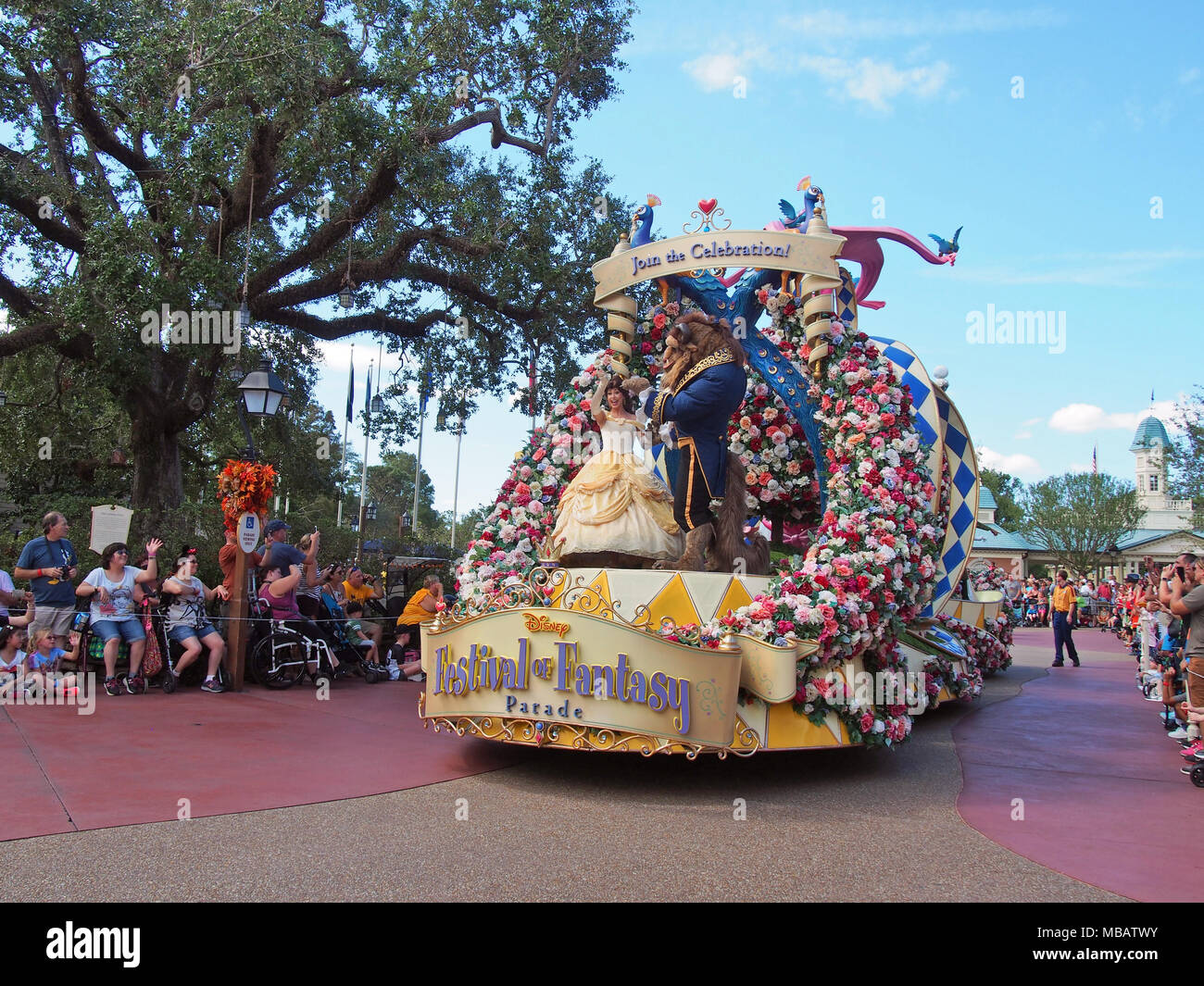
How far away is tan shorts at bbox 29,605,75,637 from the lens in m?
9.00

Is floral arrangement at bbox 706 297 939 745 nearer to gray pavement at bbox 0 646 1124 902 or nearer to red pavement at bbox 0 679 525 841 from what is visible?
gray pavement at bbox 0 646 1124 902

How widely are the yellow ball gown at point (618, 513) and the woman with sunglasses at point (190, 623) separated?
14.6 ft

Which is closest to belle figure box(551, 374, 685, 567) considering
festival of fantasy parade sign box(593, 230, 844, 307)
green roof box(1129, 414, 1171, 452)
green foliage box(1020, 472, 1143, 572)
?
festival of fantasy parade sign box(593, 230, 844, 307)

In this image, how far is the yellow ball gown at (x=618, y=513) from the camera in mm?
7227

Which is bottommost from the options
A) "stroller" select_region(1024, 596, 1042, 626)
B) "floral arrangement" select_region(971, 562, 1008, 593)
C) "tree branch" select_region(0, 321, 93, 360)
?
"stroller" select_region(1024, 596, 1042, 626)

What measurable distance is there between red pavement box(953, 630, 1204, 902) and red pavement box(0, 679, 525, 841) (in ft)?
11.5

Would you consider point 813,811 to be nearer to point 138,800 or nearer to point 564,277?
point 138,800

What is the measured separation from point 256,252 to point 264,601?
6442 millimetres

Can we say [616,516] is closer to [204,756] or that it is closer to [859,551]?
[859,551]

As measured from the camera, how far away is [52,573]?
8.72m

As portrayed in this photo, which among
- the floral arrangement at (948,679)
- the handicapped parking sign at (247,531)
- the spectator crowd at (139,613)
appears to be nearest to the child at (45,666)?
the spectator crowd at (139,613)

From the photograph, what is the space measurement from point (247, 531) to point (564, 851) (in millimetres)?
6547

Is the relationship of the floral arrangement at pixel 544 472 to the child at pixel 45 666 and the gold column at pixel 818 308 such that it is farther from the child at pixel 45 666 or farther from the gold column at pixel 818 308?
the child at pixel 45 666

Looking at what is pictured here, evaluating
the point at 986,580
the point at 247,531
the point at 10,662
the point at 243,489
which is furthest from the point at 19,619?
the point at 986,580
